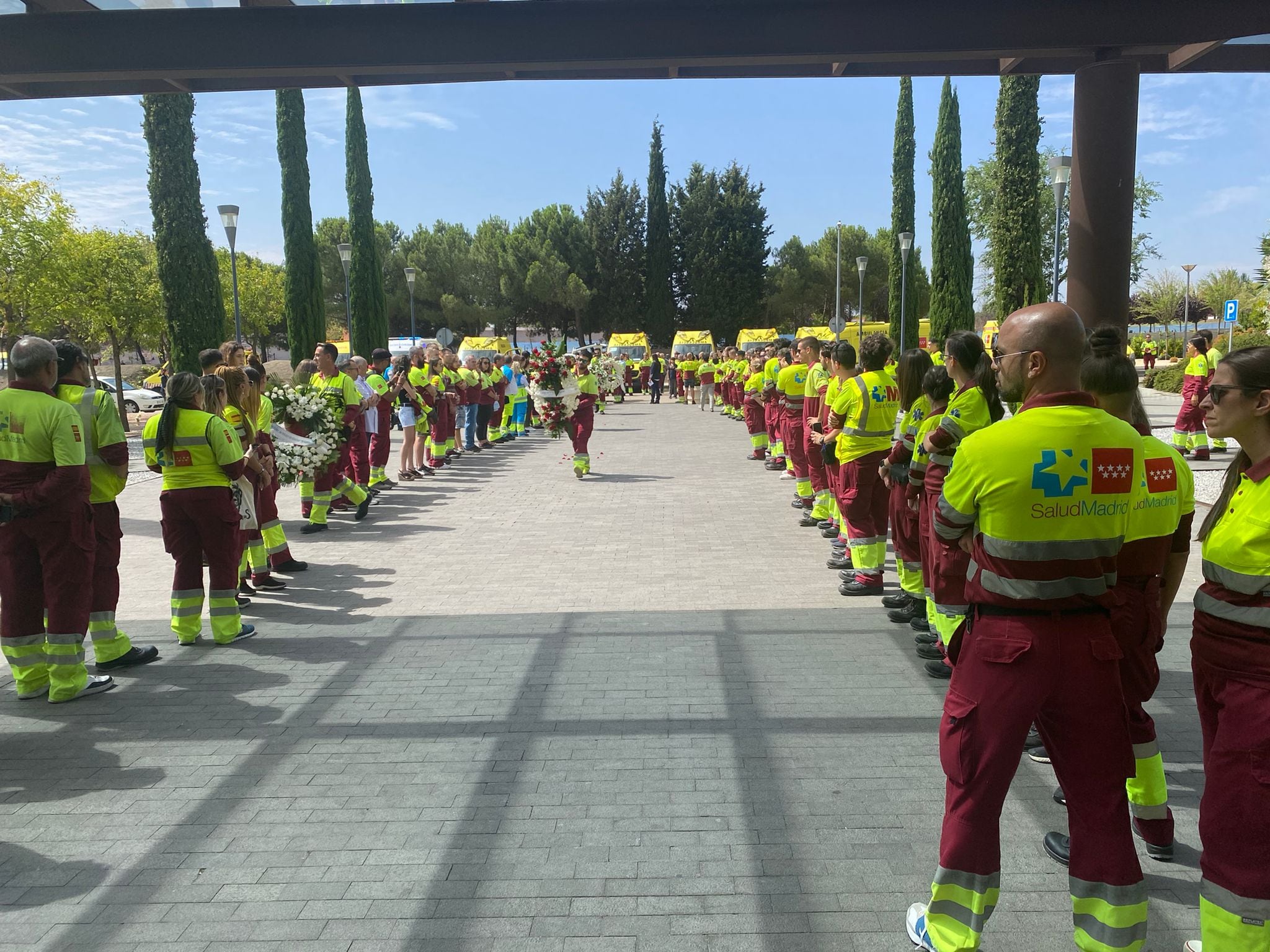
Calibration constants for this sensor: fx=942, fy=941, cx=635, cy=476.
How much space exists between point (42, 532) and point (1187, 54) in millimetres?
7841

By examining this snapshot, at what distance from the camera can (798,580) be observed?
8477 millimetres

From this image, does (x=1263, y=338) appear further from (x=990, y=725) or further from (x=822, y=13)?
(x=990, y=725)

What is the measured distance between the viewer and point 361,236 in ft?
118

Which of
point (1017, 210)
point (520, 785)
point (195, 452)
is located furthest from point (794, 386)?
point (1017, 210)

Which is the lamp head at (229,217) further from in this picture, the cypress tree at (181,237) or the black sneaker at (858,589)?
the black sneaker at (858,589)

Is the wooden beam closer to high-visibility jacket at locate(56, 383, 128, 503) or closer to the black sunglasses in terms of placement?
the black sunglasses

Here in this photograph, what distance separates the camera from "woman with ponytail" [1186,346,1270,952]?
2.58m

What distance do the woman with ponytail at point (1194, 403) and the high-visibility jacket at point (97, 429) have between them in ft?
49.4

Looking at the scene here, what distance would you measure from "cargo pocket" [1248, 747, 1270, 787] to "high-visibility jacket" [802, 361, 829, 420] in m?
7.88

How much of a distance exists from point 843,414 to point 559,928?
553 centimetres

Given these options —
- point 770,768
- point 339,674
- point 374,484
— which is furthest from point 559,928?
point 374,484

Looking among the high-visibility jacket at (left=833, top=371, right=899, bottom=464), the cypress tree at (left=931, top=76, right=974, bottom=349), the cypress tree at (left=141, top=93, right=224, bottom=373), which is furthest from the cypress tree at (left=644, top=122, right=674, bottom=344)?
the high-visibility jacket at (left=833, top=371, right=899, bottom=464)

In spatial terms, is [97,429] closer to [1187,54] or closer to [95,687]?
[95,687]

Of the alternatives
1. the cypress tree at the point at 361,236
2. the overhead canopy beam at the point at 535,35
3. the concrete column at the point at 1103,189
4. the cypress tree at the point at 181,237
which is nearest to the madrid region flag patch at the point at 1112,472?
the concrete column at the point at 1103,189
